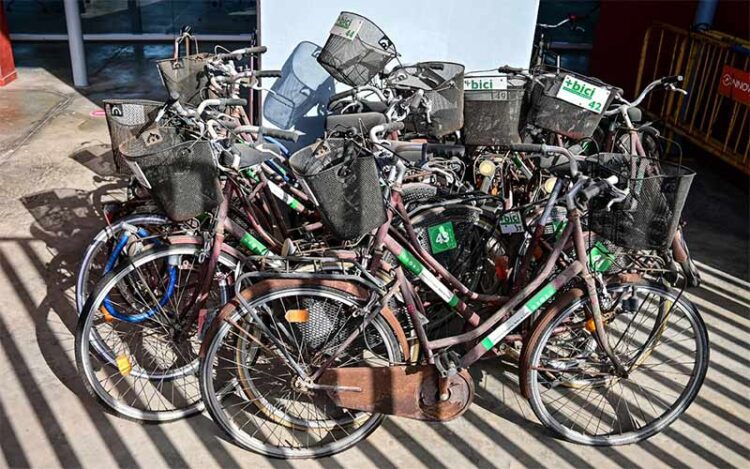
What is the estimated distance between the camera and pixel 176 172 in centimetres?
298

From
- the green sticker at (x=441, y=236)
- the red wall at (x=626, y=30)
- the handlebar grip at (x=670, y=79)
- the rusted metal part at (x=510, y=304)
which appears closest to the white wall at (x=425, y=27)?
the handlebar grip at (x=670, y=79)

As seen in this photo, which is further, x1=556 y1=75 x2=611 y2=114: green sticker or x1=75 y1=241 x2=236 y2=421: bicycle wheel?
x1=556 y1=75 x2=611 y2=114: green sticker

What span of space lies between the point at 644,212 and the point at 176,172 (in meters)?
1.95

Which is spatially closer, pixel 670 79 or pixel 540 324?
pixel 540 324

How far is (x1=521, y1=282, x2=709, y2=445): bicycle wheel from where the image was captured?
3150 mm

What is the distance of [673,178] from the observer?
2844 millimetres

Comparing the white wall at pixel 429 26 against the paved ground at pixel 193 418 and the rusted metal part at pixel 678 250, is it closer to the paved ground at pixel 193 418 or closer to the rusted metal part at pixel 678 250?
the paved ground at pixel 193 418

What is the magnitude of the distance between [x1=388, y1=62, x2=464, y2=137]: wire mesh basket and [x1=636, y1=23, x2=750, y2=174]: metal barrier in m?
3.20

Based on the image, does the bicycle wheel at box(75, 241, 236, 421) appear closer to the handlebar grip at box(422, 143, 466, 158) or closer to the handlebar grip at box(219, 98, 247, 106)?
the handlebar grip at box(219, 98, 247, 106)

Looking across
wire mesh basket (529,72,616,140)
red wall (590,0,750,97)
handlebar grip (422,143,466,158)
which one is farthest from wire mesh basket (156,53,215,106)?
red wall (590,0,750,97)

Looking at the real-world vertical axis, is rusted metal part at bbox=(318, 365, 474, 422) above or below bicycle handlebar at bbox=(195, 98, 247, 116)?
below

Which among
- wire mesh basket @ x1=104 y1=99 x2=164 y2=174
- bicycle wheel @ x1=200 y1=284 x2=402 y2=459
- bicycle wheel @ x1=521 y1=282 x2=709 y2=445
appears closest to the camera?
bicycle wheel @ x1=200 y1=284 x2=402 y2=459

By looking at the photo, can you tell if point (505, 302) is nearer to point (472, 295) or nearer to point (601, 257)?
point (472, 295)

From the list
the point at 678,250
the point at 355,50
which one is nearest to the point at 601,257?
the point at 678,250
